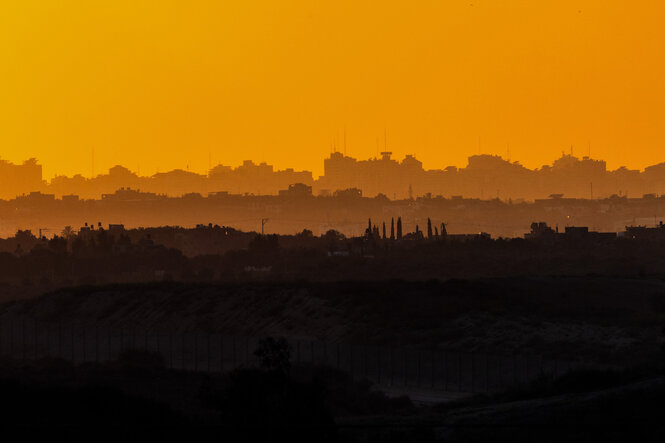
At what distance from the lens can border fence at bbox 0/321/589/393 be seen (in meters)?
97.3

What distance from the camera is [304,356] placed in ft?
386

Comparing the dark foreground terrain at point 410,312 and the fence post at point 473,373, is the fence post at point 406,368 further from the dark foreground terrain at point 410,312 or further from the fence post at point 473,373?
the dark foreground terrain at point 410,312

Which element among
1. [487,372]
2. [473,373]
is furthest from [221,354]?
[487,372]

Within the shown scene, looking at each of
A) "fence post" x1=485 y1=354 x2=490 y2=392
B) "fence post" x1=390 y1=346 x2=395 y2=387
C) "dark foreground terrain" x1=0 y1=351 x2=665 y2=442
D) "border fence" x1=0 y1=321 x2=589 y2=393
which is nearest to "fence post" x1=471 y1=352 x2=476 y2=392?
"border fence" x1=0 y1=321 x2=589 y2=393

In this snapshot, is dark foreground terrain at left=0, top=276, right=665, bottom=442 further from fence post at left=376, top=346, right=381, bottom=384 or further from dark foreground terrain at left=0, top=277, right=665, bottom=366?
fence post at left=376, top=346, right=381, bottom=384

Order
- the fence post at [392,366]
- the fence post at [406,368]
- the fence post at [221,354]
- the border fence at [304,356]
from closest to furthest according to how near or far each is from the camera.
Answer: the border fence at [304,356]
the fence post at [406,368]
the fence post at [392,366]
the fence post at [221,354]

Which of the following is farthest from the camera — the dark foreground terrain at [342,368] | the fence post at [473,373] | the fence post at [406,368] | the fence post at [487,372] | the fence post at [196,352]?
the fence post at [196,352]

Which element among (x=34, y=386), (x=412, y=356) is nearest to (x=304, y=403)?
(x=34, y=386)

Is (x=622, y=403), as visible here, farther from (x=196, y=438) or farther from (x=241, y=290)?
(x=241, y=290)

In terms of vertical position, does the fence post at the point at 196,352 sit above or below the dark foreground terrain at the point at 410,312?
below

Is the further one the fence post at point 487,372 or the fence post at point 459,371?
the fence post at point 459,371

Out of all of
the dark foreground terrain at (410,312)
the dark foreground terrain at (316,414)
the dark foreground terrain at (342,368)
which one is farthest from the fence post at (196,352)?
the dark foreground terrain at (316,414)

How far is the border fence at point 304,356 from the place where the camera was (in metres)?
97.3

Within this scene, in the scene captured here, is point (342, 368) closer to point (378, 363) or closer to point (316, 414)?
point (378, 363)
